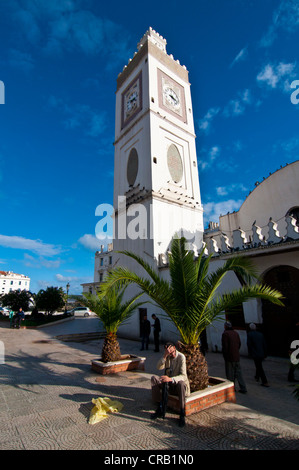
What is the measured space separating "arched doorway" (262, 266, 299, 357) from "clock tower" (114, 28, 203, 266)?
7.24 m

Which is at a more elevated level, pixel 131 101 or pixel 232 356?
pixel 131 101

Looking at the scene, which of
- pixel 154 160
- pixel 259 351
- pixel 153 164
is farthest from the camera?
pixel 154 160

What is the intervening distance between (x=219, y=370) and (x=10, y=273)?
105 m

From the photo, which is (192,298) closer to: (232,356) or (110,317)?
(232,356)

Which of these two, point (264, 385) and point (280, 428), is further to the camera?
point (264, 385)

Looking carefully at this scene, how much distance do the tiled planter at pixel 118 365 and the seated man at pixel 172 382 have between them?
10.1 feet

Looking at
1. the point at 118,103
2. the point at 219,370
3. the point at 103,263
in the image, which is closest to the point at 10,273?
the point at 103,263

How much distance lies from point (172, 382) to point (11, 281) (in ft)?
347

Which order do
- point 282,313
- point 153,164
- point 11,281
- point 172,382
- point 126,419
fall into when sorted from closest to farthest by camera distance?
point 126,419, point 172,382, point 282,313, point 153,164, point 11,281

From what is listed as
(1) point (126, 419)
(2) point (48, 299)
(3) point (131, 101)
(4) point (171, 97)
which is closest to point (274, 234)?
(1) point (126, 419)

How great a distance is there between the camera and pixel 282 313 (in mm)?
9453

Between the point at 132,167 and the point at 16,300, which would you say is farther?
the point at 16,300

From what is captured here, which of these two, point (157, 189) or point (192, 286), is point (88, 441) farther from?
point (157, 189)

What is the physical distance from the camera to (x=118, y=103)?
25.3 meters
